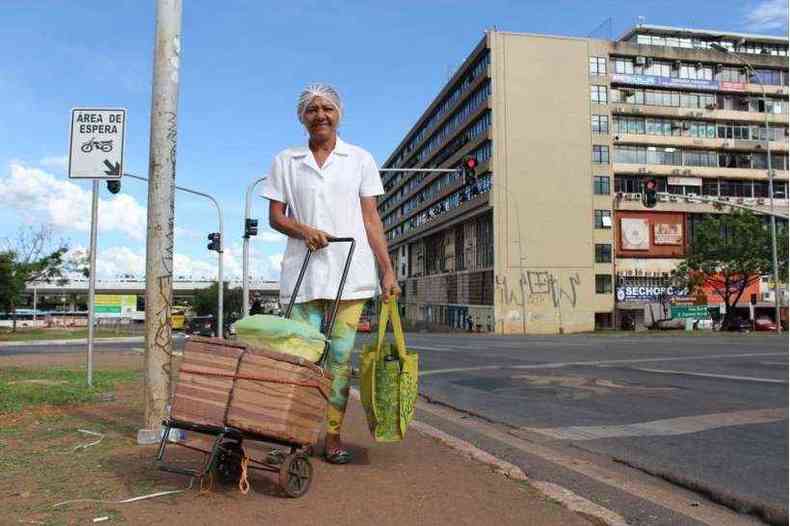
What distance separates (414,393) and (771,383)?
8.23 metres

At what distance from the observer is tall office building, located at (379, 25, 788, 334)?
185 feet

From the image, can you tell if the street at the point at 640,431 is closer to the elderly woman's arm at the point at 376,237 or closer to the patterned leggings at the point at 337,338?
the patterned leggings at the point at 337,338

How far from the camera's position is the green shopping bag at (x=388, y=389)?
3838mm

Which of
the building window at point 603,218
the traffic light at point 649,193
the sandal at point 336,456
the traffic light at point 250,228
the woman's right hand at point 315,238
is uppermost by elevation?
the building window at point 603,218

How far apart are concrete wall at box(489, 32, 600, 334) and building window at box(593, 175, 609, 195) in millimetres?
607

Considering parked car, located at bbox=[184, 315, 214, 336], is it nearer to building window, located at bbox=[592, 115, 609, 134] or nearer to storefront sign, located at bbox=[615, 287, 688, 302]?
storefront sign, located at bbox=[615, 287, 688, 302]

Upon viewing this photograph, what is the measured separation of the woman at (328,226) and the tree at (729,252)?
49.0 m

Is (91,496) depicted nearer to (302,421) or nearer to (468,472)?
(302,421)

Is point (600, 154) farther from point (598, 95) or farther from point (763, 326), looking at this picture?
point (763, 326)

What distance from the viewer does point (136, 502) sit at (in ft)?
10.2

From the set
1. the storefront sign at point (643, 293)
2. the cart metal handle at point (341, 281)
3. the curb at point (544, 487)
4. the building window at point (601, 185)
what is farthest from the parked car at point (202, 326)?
the cart metal handle at point (341, 281)

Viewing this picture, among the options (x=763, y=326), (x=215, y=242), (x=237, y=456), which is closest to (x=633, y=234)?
(x=763, y=326)

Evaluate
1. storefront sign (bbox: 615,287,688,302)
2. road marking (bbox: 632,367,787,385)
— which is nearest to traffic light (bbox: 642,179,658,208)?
road marking (bbox: 632,367,787,385)

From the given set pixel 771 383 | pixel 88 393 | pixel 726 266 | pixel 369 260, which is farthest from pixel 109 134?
pixel 726 266
